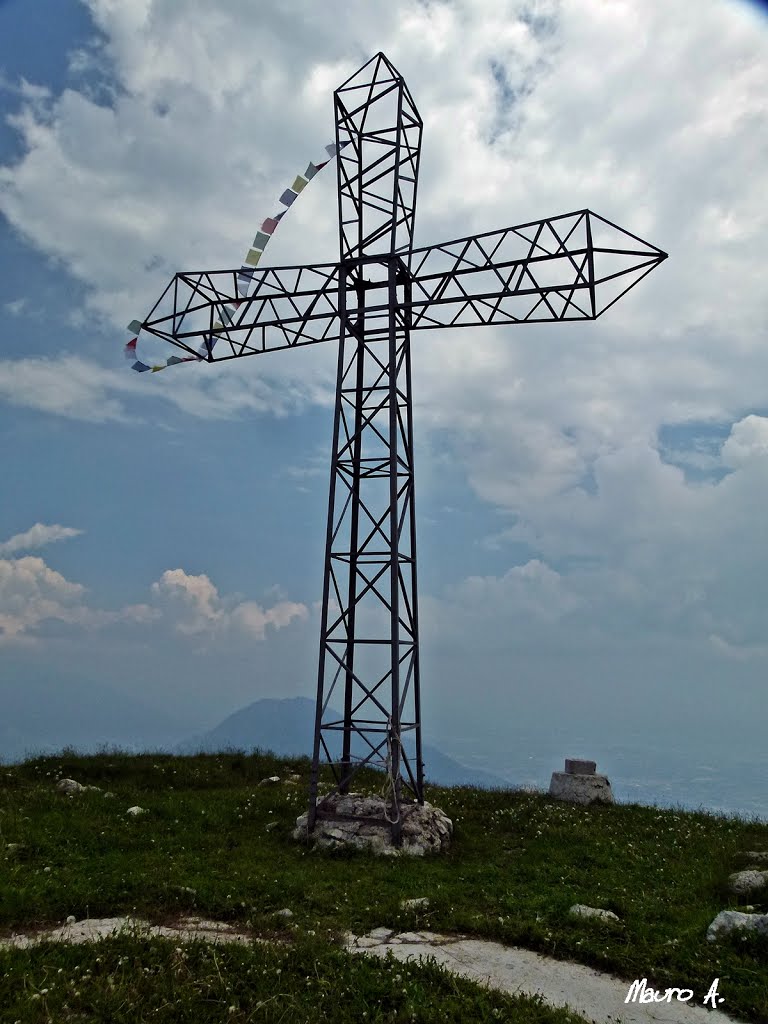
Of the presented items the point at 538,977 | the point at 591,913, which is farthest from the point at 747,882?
the point at 538,977

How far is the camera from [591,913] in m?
9.74

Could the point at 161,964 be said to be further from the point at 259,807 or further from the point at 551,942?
Answer: the point at 259,807

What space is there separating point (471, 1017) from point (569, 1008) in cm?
107

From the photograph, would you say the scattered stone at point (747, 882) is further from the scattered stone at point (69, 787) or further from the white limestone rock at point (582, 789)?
the scattered stone at point (69, 787)

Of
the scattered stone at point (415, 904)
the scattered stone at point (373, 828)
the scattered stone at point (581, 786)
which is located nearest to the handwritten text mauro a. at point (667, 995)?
the scattered stone at point (415, 904)

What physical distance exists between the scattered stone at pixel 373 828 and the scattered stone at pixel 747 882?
16.9ft

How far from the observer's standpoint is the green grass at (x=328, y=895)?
295 inches

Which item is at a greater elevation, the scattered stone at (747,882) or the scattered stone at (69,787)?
the scattered stone at (747,882)

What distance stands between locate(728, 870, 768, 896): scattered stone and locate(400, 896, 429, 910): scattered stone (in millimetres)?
4541

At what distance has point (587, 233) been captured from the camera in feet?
48.0

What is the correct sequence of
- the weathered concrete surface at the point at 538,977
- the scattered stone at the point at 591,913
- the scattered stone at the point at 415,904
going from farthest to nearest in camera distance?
1. the scattered stone at the point at 415,904
2. the scattered stone at the point at 591,913
3. the weathered concrete surface at the point at 538,977

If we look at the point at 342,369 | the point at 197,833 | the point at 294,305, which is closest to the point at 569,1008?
the point at 197,833

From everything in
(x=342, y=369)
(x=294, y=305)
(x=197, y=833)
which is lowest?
(x=197, y=833)

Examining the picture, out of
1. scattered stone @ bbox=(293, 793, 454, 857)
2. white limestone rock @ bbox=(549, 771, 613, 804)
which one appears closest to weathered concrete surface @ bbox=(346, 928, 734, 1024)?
scattered stone @ bbox=(293, 793, 454, 857)
